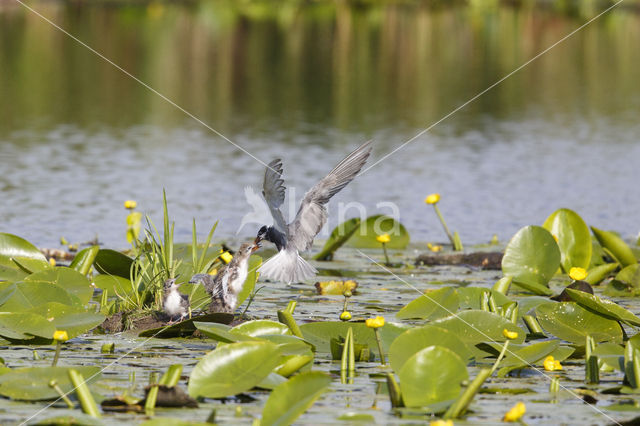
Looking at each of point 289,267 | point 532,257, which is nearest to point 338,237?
point 532,257

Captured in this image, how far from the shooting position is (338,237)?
7.87 m

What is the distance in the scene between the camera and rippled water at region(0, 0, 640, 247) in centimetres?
1121

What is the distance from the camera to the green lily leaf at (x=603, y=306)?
536cm

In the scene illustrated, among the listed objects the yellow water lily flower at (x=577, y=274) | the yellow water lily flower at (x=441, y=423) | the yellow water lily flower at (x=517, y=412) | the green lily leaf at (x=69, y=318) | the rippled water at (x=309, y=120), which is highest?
the rippled water at (x=309, y=120)

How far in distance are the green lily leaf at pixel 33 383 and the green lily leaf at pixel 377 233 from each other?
4.02 metres

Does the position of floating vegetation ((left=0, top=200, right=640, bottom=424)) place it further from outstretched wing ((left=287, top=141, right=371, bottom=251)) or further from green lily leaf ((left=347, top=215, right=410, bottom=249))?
green lily leaf ((left=347, top=215, right=410, bottom=249))

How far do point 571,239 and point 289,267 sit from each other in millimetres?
2710

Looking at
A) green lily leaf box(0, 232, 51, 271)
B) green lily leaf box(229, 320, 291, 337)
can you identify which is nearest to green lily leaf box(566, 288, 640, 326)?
green lily leaf box(229, 320, 291, 337)

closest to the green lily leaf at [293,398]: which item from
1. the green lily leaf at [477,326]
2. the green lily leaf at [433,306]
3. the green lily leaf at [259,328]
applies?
the green lily leaf at [259,328]

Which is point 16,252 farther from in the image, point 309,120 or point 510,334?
point 309,120

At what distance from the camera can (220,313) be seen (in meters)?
5.38

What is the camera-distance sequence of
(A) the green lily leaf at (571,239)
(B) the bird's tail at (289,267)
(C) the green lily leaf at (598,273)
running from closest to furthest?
(B) the bird's tail at (289,267) → (C) the green lily leaf at (598,273) → (A) the green lily leaf at (571,239)
